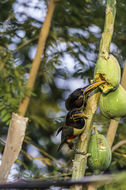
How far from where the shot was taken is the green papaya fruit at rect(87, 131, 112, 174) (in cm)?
73

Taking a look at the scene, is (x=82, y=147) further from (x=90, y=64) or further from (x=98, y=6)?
(x=98, y=6)

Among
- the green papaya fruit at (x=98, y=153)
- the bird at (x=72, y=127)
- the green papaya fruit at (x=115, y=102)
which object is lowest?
the green papaya fruit at (x=98, y=153)

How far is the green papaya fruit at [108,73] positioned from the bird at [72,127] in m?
0.08

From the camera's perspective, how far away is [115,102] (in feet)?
2.47

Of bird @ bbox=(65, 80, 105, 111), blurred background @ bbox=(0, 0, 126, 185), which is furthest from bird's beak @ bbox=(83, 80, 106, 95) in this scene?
blurred background @ bbox=(0, 0, 126, 185)

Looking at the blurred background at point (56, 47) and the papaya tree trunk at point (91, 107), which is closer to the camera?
the papaya tree trunk at point (91, 107)

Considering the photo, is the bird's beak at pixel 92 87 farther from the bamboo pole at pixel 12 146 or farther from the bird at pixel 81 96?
the bamboo pole at pixel 12 146

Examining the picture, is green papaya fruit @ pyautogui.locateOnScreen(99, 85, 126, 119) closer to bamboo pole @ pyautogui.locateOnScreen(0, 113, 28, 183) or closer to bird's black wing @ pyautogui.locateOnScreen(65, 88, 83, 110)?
bird's black wing @ pyautogui.locateOnScreen(65, 88, 83, 110)

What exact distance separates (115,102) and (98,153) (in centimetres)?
12

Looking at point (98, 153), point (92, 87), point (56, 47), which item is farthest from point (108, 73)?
point (56, 47)

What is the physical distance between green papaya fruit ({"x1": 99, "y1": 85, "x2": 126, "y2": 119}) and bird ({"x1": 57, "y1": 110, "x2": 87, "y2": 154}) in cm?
7

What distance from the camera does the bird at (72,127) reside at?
2.27ft

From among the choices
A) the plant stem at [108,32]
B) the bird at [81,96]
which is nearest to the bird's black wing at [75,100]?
the bird at [81,96]

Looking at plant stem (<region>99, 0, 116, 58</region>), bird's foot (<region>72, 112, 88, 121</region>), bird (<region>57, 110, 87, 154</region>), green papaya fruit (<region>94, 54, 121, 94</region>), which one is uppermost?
plant stem (<region>99, 0, 116, 58</region>)
